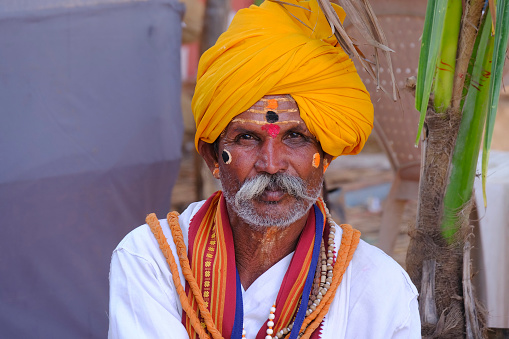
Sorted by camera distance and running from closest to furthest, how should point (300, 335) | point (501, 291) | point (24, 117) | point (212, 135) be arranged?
point (300, 335) → point (212, 135) → point (501, 291) → point (24, 117)

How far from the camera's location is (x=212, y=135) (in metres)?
2.23

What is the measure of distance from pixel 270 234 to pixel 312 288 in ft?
0.75

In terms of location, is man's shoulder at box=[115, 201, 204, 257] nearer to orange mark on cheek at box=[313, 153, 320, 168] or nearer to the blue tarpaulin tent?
orange mark on cheek at box=[313, 153, 320, 168]

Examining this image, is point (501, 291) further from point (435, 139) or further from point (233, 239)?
point (233, 239)

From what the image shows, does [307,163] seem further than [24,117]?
No

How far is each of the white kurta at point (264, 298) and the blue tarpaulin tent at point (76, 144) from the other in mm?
814

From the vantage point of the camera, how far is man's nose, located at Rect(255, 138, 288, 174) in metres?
2.10

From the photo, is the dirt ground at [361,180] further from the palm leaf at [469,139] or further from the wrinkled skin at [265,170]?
the palm leaf at [469,139]

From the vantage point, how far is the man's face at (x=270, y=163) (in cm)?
211

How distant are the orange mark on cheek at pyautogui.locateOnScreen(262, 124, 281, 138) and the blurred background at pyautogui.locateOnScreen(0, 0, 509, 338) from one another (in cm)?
→ 76

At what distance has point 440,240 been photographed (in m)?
2.31

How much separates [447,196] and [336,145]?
437 mm

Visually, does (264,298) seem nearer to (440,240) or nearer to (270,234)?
(270,234)

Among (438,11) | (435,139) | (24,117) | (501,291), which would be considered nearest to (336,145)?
(435,139)
